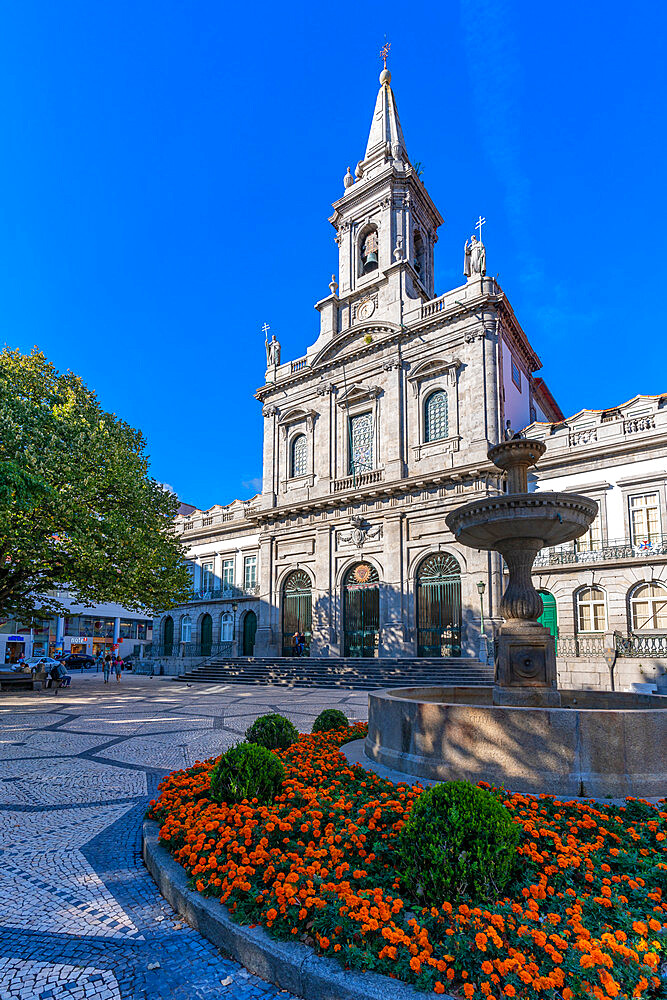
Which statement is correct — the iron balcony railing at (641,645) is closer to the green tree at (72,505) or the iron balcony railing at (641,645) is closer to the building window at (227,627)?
the green tree at (72,505)

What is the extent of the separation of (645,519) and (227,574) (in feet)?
77.4

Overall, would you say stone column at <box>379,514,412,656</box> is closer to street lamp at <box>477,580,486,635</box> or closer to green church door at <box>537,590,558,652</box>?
street lamp at <box>477,580,486,635</box>

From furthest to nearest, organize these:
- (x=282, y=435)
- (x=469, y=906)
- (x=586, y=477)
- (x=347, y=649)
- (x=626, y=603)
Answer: (x=282, y=435) → (x=347, y=649) → (x=586, y=477) → (x=626, y=603) → (x=469, y=906)

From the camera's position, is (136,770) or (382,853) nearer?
(382,853)

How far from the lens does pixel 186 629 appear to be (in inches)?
1470

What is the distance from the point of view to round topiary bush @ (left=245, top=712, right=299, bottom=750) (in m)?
7.56

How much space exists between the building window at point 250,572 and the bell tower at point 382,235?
14.1m

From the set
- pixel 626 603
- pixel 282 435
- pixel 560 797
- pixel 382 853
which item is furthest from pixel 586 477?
pixel 382 853

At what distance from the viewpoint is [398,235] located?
103ft

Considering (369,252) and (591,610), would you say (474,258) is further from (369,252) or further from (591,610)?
(591,610)

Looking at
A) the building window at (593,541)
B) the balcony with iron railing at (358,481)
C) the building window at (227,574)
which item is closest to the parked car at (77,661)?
the building window at (227,574)

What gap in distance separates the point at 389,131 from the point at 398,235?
7.96m

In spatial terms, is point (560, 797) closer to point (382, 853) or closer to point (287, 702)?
point (382, 853)

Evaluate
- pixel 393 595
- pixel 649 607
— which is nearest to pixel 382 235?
pixel 393 595
